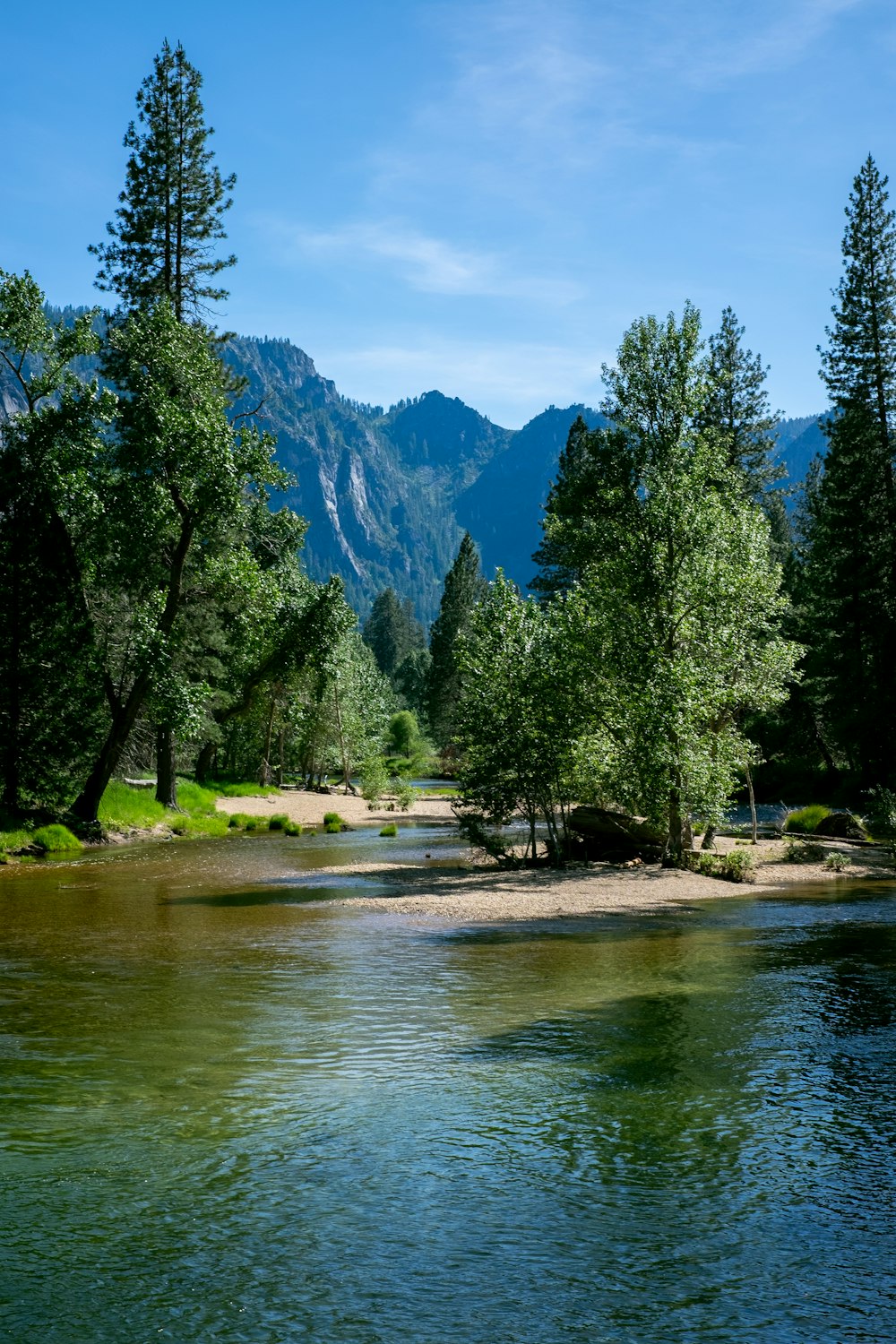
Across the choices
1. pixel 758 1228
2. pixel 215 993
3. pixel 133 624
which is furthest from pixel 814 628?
pixel 758 1228

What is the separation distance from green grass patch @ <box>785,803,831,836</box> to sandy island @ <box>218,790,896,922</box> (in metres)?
2.40

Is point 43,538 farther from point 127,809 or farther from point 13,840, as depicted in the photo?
point 127,809

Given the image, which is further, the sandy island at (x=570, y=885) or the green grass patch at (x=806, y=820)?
the green grass patch at (x=806, y=820)

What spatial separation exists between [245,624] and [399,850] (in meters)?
8.86

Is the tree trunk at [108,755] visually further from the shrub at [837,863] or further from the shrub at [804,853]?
the shrub at [837,863]

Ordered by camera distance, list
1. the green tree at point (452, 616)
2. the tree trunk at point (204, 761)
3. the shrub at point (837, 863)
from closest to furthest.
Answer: the shrub at point (837, 863), the tree trunk at point (204, 761), the green tree at point (452, 616)

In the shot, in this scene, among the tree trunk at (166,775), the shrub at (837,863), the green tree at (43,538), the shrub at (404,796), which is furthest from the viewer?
the shrub at (404,796)

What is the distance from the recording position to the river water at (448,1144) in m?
6.21

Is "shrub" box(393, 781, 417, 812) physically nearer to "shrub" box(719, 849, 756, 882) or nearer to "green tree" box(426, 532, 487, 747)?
"green tree" box(426, 532, 487, 747)

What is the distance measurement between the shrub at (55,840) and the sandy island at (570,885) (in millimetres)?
8929

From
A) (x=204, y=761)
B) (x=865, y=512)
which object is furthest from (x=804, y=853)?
(x=204, y=761)

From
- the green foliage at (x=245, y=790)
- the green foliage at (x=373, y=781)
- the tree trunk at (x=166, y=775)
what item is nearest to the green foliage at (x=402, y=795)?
the green foliage at (x=373, y=781)

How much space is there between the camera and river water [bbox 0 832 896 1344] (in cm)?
621

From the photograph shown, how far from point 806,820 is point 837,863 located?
7.74m
